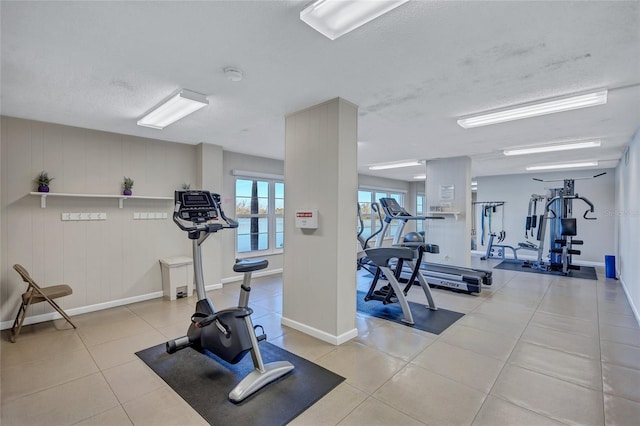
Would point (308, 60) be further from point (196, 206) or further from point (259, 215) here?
point (259, 215)

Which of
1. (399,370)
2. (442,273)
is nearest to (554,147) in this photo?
(442,273)

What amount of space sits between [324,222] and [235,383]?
5.38 ft

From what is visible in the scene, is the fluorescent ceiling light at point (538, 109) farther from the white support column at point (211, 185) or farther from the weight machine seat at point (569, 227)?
the weight machine seat at point (569, 227)

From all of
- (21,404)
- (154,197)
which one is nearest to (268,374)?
(21,404)

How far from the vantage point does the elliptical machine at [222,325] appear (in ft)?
7.73

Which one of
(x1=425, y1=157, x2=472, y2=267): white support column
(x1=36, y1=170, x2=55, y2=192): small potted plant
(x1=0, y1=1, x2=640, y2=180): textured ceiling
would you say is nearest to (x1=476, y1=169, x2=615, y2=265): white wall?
(x1=425, y1=157, x2=472, y2=267): white support column

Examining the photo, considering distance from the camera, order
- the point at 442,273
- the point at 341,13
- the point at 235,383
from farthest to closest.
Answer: the point at 442,273
the point at 235,383
the point at 341,13

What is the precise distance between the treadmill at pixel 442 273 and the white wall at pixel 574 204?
4452 mm

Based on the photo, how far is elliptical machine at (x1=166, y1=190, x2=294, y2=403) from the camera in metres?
2.36

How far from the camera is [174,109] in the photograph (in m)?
3.20

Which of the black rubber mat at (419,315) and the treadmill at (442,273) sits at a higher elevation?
the treadmill at (442,273)

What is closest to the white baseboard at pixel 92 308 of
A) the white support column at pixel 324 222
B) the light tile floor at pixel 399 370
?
the light tile floor at pixel 399 370

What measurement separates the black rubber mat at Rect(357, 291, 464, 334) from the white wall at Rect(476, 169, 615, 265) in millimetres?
6181

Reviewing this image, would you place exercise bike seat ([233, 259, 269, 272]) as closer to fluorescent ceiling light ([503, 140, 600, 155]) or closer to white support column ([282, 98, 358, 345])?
white support column ([282, 98, 358, 345])
